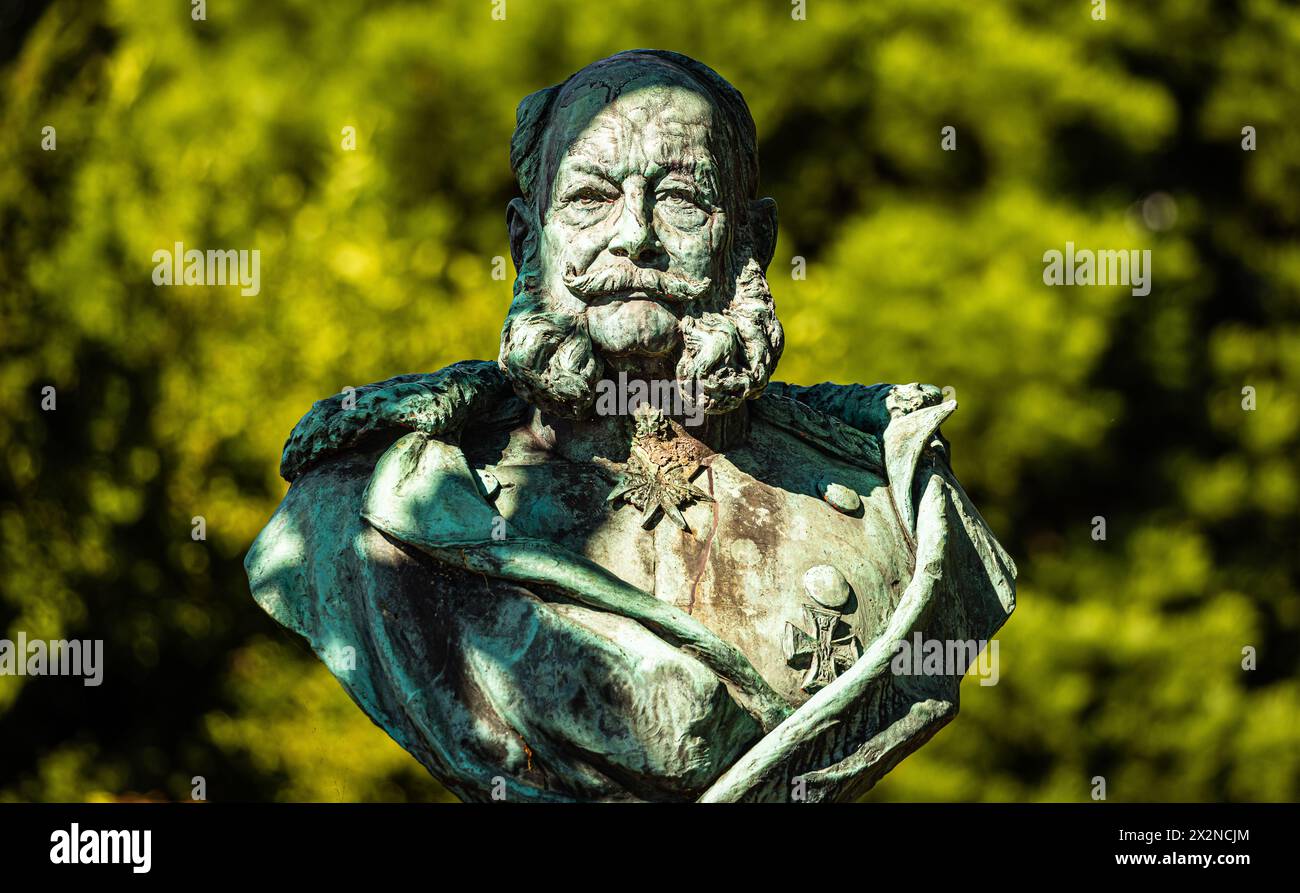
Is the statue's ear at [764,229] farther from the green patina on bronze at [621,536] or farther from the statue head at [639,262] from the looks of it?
the statue head at [639,262]

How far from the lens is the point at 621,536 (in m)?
4.79

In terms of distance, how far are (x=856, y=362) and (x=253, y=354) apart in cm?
278

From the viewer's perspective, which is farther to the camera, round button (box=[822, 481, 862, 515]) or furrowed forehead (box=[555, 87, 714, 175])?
round button (box=[822, 481, 862, 515])

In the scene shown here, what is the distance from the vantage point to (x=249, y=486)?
9477 mm

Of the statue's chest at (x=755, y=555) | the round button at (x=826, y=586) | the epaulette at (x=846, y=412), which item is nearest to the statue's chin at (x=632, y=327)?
the statue's chest at (x=755, y=555)

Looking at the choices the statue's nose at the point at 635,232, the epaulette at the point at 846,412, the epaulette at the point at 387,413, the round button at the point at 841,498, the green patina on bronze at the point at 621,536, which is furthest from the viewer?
the epaulette at the point at 846,412

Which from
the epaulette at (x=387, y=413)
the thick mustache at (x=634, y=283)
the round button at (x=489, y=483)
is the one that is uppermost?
the thick mustache at (x=634, y=283)

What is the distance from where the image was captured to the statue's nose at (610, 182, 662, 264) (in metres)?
4.66

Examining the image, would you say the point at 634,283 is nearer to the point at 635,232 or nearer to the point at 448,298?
the point at 635,232

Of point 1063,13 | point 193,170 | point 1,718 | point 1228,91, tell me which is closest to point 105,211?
point 193,170

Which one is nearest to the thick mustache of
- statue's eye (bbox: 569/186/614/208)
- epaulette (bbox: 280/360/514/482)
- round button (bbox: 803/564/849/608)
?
statue's eye (bbox: 569/186/614/208)

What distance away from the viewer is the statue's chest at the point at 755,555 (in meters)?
4.70

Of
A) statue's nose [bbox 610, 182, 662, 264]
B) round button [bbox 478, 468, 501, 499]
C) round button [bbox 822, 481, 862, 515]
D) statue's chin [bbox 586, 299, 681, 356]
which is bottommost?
round button [bbox 822, 481, 862, 515]

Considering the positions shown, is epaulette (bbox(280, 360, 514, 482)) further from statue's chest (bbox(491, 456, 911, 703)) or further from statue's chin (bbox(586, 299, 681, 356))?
statue's chin (bbox(586, 299, 681, 356))
